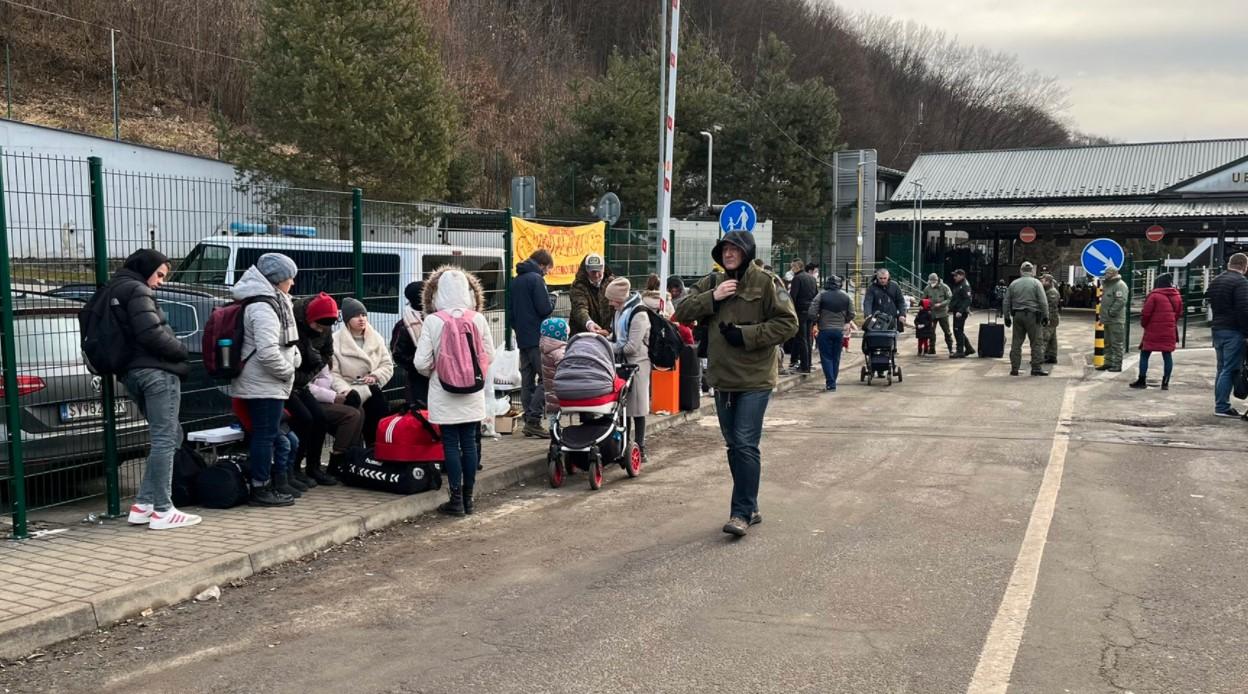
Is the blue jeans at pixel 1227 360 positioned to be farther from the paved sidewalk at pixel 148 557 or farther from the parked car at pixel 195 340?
the parked car at pixel 195 340

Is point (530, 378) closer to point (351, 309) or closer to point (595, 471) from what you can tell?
point (595, 471)

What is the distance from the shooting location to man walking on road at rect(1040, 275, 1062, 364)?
1892 centimetres

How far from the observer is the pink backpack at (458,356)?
7.47 metres

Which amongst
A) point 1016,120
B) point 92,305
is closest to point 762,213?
point 92,305

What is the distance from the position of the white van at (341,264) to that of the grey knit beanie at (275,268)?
103 cm

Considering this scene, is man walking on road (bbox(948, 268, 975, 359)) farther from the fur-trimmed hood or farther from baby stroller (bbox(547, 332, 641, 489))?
the fur-trimmed hood

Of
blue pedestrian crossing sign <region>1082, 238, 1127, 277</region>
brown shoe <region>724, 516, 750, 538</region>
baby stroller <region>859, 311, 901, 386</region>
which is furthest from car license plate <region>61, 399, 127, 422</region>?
blue pedestrian crossing sign <region>1082, 238, 1127, 277</region>

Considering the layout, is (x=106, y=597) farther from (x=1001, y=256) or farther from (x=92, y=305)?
(x=1001, y=256)

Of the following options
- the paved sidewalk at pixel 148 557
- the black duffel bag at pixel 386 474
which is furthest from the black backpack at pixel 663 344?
the paved sidewalk at pixel 148 557

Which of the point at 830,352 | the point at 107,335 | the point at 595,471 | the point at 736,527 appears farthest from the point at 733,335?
the point at 830,352

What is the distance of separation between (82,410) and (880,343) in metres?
12.2

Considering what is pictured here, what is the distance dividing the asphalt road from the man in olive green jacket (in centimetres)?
44

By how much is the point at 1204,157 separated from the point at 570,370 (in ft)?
148

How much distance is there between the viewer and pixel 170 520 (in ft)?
22.4
